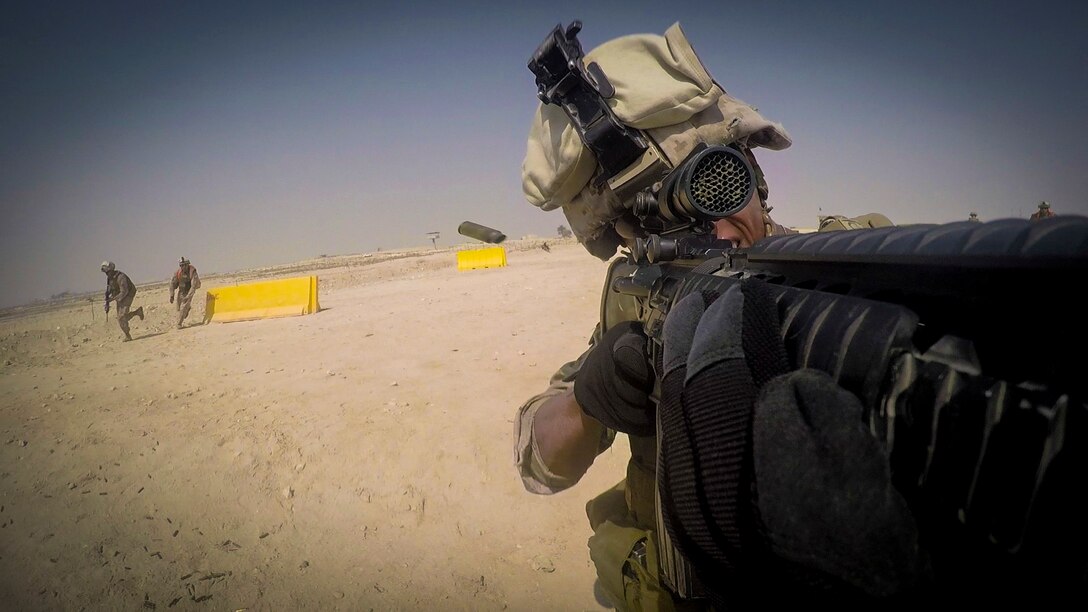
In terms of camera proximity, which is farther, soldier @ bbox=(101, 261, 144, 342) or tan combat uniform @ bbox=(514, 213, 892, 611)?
soldier @ bbox=(101, 261, 144, 342)

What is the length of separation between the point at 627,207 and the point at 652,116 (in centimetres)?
38

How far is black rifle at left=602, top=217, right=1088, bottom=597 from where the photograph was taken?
36 cm

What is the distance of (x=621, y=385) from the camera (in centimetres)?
136

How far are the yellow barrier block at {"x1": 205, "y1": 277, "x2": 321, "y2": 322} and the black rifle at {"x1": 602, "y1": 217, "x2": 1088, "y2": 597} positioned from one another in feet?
35.6

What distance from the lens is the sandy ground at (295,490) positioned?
94.6 inches

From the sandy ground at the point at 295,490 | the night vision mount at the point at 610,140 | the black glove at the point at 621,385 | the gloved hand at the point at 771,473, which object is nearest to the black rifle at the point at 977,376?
the gloved hand at the point at 771,473

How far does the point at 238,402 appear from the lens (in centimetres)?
448

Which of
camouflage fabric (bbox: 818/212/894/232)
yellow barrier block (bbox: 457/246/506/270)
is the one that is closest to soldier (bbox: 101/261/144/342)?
yellow barrier block (bbox: 457/246/506/270)

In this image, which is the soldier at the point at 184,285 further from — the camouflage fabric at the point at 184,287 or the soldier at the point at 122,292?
the soldier at the point at 122,292

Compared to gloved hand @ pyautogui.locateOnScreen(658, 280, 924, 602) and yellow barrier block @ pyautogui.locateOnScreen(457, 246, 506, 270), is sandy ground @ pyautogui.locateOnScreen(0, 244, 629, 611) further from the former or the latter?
yellow barrier block @ pyautogui.locateOnScreen(457, 246, 506, 270)

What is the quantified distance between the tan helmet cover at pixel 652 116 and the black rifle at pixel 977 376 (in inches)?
54.2

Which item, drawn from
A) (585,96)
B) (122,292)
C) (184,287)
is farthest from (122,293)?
(585,96)

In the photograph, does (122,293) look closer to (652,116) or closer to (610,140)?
(610,140)

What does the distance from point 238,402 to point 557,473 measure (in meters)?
4.08
